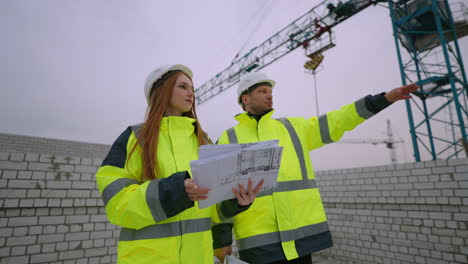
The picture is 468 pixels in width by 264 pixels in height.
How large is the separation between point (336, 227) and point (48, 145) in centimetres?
1171

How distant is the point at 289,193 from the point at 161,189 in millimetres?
985

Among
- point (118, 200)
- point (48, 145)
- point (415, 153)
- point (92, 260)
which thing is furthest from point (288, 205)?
point (48, 145)

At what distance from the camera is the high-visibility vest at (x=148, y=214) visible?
93 centimetres

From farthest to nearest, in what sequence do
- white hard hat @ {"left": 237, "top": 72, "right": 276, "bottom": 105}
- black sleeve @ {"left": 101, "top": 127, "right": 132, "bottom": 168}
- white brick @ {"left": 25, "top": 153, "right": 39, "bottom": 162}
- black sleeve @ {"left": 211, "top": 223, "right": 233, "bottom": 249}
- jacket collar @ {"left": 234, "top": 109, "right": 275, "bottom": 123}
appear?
white brick @ {"left": 25, "top": 153, "right": 39, "bottom": 162}, white hard hat @ {"left": 237, "top": 72, "right": 276, "bottom": 105}, jacket collar @ {"left": 234, "top": 109, "right": 275, "bottom": 123}, black sleeve @ {"left": 211, "top": 223, "right": 233, "bottom": 249}, black sleeve @ {"left": 101, "top": 127, "right": 132, "bottom": 168}

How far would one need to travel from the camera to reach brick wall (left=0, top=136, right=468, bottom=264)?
3332mm

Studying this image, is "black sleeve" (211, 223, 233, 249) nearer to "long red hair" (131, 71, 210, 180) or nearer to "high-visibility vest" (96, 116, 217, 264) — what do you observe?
"high-visibility vest" (96, 116, 217, 264)

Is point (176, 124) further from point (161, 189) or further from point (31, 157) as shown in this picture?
point (31, 157)

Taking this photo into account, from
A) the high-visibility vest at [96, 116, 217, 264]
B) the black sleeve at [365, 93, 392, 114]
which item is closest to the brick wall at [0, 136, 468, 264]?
the black sleeve at [365, 93, 392, 114]

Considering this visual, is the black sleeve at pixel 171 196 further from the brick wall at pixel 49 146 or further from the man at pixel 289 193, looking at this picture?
the brick wall at pixel 49 146

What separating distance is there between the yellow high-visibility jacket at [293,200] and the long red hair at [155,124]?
1.99ft

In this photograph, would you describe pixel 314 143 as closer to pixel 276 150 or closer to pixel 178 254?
pixel 276 150

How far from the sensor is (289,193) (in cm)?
163

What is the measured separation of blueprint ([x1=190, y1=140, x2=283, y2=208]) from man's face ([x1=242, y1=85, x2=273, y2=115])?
1.01m

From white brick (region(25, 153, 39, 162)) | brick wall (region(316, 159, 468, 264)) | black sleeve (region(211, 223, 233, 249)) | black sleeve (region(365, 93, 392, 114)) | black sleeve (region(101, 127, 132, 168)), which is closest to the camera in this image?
black sleeve (region(101, 127, 132, 168))
